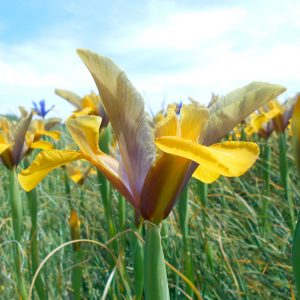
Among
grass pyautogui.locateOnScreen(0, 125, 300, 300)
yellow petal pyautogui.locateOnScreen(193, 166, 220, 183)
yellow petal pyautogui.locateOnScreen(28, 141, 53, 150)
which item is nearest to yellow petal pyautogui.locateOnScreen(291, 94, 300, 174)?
yellow petal pyautogui.locateOnScreen(193, 166, 220, 183)

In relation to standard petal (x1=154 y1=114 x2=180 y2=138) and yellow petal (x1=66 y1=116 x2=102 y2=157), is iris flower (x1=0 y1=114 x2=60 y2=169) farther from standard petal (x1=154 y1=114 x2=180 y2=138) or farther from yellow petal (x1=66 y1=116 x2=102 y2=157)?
standard petal (x1=154 y1=114 x2=180 y2=138)

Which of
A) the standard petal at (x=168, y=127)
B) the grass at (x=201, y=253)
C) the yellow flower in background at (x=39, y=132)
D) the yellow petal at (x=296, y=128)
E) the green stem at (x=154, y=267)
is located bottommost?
the grass at (x=201, y=253)

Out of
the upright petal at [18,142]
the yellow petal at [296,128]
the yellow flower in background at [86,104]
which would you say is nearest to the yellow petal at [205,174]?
the yellow petal at [296,128]

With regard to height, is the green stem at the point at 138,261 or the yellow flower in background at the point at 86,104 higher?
the yellow flower in background at the point at 86,104

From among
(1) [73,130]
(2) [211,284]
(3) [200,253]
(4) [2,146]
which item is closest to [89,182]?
(3) [200,253]

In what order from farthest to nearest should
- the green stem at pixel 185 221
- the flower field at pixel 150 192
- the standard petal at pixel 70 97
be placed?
the standard petal at pixel 70 97, the green stem at pixel 185 221, the flower field at pixel 150 192

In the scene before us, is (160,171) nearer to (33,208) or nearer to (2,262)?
(33,208)

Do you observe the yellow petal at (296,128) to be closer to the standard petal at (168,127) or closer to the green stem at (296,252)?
the green stem at (296,252)
